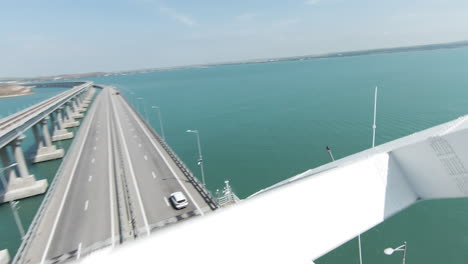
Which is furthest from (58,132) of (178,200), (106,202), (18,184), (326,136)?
(326,136)

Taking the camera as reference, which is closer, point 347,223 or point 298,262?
point 298,262

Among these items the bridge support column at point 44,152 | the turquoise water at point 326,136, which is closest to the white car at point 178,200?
the turquoise water at point 326,136

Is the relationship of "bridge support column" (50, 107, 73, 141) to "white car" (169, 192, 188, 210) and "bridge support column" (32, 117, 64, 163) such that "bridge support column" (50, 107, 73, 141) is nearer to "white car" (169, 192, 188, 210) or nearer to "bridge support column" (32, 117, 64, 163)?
"bridge support column" (32, 117, 64, 163)

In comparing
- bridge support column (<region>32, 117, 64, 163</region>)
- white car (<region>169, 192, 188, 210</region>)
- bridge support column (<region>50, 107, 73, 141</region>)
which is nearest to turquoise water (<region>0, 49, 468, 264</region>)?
white car (<region>169, 192, 188, 210</region>)

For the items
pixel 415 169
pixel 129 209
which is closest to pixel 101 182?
pixel 129 209

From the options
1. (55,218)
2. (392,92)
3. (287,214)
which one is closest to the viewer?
(287,214)

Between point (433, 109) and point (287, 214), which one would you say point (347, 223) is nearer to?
point (287, 214)

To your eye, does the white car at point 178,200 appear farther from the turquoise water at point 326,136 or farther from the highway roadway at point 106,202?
the turquoise water at point 326,136
